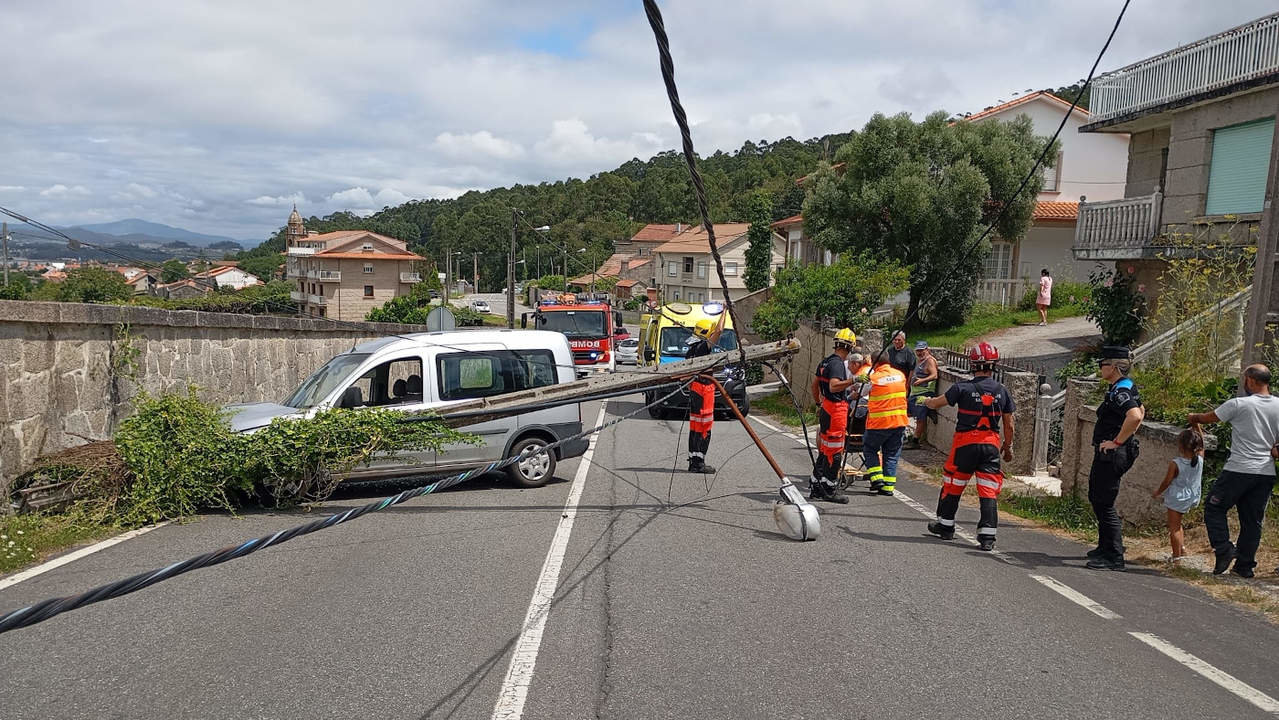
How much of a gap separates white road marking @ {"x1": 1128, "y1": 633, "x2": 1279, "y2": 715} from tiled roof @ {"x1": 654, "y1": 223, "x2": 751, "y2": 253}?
2665 inches

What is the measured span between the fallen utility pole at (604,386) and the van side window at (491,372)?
1.01 meters

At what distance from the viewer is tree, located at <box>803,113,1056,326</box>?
2609cm

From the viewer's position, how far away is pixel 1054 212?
32188 millimetres

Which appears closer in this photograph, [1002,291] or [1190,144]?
[1190,144]

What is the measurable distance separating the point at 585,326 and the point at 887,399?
52.0 feet

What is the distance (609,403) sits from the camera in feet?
68.8

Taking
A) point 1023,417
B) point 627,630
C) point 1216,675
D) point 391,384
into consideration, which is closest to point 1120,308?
point 1023,417

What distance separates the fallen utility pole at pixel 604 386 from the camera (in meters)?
8.13

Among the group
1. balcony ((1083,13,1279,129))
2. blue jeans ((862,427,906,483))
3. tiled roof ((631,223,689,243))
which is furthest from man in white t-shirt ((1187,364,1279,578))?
tiled roof ((631,223,689,243))

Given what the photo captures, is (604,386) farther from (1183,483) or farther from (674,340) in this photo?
(674,340)

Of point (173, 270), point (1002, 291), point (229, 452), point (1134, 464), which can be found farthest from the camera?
point (173, 270)

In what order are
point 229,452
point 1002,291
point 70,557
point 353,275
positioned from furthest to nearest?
point 353,275 < point 1002,291 < point 229,452 < point 70,557

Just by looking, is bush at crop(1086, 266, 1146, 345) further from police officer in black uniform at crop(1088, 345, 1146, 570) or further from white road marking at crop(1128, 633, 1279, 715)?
white road marking at crop(1128, 633, 1279, 715)

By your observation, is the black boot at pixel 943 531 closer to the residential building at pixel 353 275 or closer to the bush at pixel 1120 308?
the bush at pixel 1120 308
